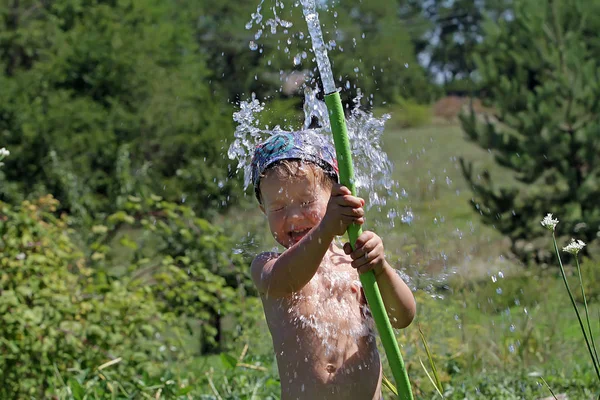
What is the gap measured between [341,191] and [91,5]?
1426 centimetres

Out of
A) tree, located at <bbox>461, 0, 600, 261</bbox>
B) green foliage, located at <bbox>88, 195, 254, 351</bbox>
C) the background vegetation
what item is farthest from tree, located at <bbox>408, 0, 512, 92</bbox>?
green foliage, located at <bbox>88, 195, 254, 351</bbox>

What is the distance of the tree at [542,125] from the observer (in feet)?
32.3

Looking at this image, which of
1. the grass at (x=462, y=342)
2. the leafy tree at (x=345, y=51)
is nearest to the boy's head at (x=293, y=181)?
the grass at (x=462, y=342)

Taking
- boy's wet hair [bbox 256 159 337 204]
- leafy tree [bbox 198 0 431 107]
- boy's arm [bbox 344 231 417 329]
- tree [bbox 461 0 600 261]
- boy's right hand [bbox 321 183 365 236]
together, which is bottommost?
leafy tree [bbox 198 0 431 107]

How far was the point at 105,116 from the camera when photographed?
14.3 m

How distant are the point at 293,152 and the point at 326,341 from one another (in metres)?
0.50

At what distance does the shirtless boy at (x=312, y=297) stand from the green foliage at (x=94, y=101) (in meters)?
10.1

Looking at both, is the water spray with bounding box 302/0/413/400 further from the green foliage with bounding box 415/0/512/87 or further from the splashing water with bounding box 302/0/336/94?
the green foliage with bounding box 415/0/512/87

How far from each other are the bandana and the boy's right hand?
1.40ft

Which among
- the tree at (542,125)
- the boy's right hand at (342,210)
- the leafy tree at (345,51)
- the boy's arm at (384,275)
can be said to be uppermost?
the boy's right hand at (342,210)

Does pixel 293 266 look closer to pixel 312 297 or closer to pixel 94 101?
pixel 312 297

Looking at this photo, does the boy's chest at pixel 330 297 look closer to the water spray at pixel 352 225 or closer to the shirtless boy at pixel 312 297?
the shirtless boy at pixel 312 297

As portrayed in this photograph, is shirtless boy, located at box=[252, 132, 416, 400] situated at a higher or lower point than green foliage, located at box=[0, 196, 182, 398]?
higher

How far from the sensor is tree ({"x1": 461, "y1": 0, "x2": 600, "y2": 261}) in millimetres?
9859
